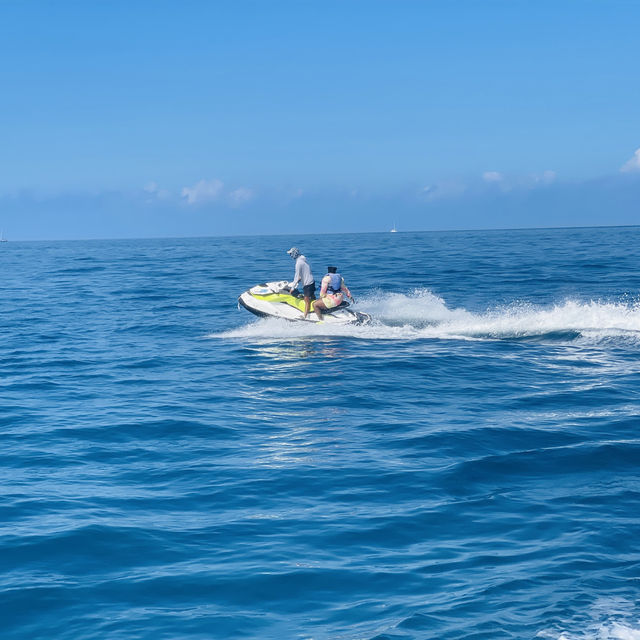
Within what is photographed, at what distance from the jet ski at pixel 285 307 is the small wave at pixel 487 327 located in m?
0.24

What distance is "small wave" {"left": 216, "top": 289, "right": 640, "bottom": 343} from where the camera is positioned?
19625 millimetres

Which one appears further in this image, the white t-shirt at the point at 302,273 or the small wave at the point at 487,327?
the white t-shirt at the point at 302,273

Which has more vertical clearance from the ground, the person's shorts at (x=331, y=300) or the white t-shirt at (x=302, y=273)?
the white t-shirt at (x=302, y=273)

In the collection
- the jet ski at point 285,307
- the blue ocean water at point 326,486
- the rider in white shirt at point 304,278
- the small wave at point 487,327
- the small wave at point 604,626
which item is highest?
the rider in white shirt at point 304,278

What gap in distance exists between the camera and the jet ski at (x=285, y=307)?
2130 cm

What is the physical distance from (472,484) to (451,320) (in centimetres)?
1382

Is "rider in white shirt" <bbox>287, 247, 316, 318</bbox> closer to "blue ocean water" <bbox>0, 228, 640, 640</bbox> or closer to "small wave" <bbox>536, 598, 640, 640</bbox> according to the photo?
"blue ocean water" <bbox>0, 228, 640, 640</bbox>

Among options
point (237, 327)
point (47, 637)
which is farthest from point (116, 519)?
point (237, 327)

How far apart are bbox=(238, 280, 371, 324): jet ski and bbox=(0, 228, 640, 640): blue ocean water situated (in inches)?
48.2

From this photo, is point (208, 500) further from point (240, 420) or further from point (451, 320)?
point (451, 320)

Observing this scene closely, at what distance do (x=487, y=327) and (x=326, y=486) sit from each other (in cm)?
1301

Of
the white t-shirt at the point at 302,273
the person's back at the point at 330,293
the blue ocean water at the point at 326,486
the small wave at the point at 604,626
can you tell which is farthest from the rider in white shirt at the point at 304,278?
the small wave at the point at 604,626

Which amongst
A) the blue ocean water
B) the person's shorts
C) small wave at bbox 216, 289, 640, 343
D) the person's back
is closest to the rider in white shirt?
the person's back

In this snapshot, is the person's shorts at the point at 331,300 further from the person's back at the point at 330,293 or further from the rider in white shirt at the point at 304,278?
the rider in white shirt at the point at 304,278
